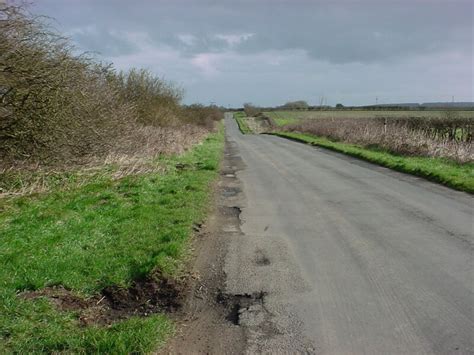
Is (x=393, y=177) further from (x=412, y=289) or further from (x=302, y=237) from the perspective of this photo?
(x=412, y=289)

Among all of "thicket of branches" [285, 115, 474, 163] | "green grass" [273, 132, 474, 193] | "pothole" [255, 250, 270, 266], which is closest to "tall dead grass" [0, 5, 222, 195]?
"pothole" [255, 250, 270, 266]

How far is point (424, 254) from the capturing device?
6.48 m

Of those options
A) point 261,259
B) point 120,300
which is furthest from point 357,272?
point 120,300

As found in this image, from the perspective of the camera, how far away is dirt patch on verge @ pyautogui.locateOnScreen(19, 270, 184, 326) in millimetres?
4655

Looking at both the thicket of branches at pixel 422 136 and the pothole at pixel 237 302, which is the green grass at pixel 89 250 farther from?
the thicket of branches at pixel 422 136

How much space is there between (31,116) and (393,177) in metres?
10.8

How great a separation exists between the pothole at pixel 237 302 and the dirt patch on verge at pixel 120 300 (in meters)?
0.50

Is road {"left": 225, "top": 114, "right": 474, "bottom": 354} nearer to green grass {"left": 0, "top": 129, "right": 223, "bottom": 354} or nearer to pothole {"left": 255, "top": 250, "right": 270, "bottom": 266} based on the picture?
pothole {"left": 255, "top": 250, "right": 270, "bottom": 266}

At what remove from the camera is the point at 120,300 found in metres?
4.99

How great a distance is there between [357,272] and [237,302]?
5.81 feet

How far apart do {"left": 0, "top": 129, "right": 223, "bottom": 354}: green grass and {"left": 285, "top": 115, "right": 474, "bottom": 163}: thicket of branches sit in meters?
11.7

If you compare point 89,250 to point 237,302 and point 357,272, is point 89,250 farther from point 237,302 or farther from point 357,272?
point 357,272

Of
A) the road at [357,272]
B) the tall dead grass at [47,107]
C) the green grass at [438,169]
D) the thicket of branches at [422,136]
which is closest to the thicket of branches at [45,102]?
the tall dead grass at [47,107]

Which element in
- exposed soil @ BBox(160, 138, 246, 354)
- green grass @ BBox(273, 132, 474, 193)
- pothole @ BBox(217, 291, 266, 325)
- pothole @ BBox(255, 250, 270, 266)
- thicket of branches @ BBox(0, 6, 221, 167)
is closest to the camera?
exposed soil @ BBox(160, 138, 246, 354)
